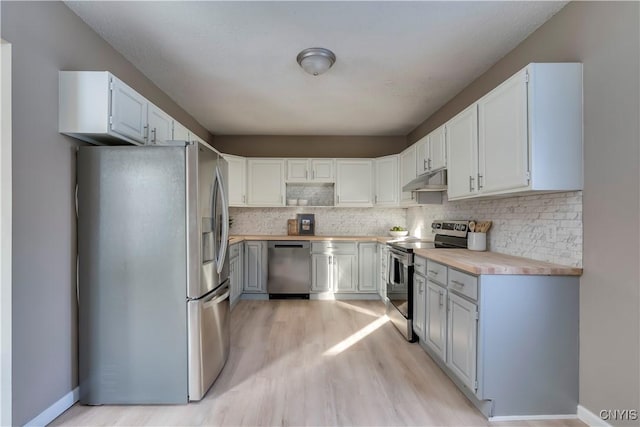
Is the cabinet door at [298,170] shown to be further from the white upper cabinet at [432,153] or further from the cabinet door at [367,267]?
the white upper cabinet at [432,153]

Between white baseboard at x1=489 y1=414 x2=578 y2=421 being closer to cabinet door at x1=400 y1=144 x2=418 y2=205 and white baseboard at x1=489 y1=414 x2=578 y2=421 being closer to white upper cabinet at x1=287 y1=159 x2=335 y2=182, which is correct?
cabinet door at x1=400 y1=144 x2=418 y2=205

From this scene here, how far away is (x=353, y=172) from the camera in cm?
473

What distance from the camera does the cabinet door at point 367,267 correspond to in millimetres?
4414

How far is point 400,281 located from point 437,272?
0.80 m


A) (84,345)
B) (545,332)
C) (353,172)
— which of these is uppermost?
(353,172)

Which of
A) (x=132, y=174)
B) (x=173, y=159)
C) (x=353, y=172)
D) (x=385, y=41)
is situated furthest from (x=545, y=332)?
(x=353, y=172)

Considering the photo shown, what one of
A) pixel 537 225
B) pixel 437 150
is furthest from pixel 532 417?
pixel 437 150

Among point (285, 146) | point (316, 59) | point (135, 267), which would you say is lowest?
point (135, 267)

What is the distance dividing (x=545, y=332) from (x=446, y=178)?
160 centimetres

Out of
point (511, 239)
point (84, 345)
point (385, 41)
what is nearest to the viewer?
point (84, 345)

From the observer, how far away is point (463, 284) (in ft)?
6.61

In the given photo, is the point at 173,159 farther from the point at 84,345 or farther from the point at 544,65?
the point at 544,65

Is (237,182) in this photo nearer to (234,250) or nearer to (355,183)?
(234,250)

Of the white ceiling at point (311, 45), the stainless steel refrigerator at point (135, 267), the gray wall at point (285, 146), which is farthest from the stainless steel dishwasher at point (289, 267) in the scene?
the stainless steel refrigerator at point (135, 267)
